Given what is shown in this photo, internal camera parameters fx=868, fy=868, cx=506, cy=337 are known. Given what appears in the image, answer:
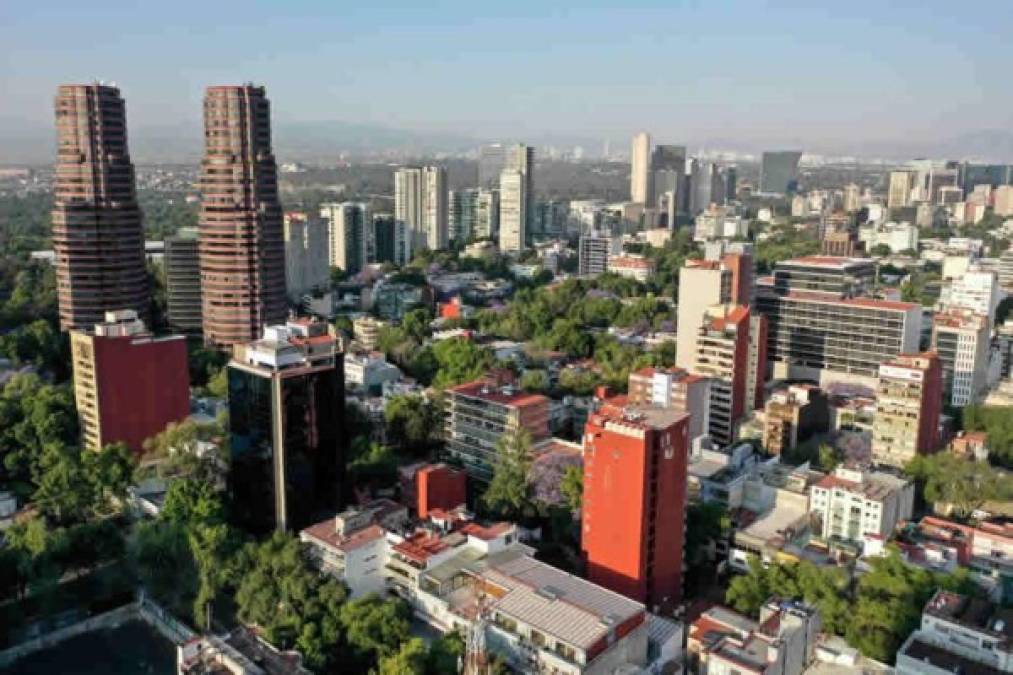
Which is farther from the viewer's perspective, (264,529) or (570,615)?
(264,529)

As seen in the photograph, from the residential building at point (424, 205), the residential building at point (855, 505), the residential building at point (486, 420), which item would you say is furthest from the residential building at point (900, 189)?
the residential building at point (486, 420)

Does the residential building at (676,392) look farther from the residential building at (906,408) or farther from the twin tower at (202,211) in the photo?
the twin tower at (202,211)

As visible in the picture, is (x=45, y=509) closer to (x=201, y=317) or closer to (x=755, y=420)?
(x=201, y=317)

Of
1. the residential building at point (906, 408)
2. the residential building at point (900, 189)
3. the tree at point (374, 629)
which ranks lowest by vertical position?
the tree at point (374, 629)

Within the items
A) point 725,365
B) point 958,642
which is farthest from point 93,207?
point 958,642

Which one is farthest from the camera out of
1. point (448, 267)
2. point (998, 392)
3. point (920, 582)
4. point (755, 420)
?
point (448, 267)

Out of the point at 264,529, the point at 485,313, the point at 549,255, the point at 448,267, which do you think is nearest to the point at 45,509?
the point at 264,529

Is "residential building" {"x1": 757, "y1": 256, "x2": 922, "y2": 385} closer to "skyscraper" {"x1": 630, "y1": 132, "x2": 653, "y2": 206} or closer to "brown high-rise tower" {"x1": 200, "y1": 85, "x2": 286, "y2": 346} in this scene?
"brown high-rise tower" {"x1": 200, "y1": 85, "x2": 286, "y2": 346}
